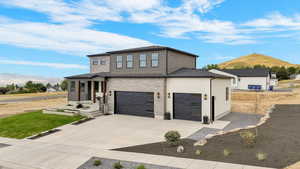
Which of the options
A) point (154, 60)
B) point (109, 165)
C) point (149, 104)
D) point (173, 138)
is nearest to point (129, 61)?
point (154, 60)

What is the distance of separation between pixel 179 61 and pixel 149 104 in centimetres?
605

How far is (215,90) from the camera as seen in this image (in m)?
16.9

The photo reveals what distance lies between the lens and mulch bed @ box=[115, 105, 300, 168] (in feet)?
23.7

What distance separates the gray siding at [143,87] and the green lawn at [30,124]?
15.9 feet

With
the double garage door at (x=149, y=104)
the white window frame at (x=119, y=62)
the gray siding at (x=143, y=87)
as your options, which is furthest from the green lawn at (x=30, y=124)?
the white window frame at (x=119, y=62)

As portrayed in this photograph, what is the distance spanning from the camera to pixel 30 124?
15508mm

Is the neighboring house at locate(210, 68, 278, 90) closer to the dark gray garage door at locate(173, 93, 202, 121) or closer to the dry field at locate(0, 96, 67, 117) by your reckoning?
the dark gray garage door at locate(173, 93, 202, 121)

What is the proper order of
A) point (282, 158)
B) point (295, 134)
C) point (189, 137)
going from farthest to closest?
1. point (189, 137)
2. point (295, 134)
3. point (282, 158)

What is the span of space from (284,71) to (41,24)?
307 feet

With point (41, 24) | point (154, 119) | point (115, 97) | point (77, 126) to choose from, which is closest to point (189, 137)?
point (154, 119)

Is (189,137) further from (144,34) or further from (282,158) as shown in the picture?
(144,34)

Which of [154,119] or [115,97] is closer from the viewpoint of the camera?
[154,119]

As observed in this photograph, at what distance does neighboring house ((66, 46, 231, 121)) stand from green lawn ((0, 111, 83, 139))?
499 cm

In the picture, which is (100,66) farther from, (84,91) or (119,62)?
(119,62)
